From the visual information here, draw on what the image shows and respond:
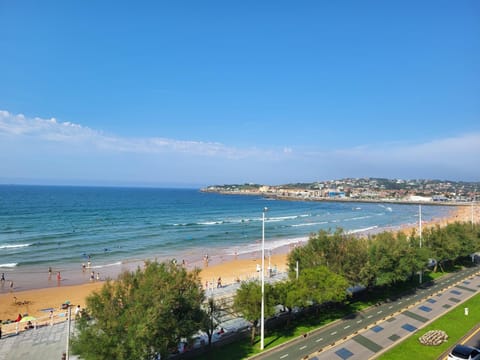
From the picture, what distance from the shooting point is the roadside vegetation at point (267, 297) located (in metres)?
11.9

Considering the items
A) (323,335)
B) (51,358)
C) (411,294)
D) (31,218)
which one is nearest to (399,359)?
(323,335)

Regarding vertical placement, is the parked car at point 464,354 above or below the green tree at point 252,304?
below

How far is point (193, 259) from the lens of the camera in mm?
44719

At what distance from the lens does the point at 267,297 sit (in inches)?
685

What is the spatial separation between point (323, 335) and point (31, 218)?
3099 inches

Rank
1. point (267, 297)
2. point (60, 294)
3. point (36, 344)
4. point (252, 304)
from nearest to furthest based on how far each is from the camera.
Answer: point (36, 344), point (252, 304), point (267, 297), point (60, 294)

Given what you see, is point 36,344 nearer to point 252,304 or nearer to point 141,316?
point 141,316

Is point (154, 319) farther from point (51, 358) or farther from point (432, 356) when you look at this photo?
point (432, 356)

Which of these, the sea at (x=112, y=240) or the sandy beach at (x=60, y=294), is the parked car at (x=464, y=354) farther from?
the sea at (x=112, y=240)

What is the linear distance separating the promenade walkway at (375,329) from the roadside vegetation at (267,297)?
3.04 feet

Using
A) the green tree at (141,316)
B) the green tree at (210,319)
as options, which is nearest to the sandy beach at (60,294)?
the green tree at (210,319)

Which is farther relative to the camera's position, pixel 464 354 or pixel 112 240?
pixel 112 240

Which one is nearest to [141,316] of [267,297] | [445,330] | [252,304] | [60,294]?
[252,304]

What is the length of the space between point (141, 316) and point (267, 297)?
311 inches
